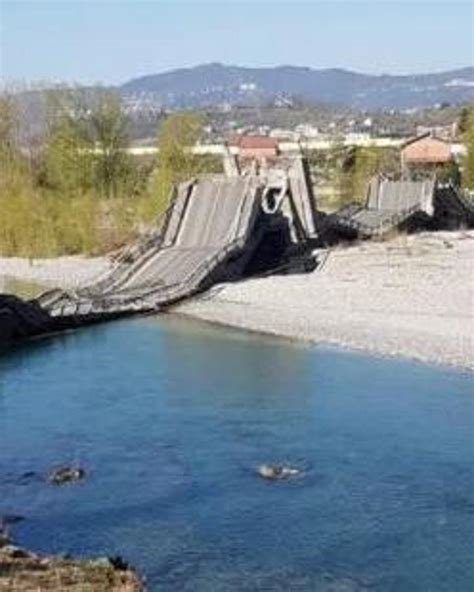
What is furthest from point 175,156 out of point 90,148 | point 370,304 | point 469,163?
point 370,304

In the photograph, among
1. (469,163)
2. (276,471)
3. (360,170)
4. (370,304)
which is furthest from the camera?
(360,170)

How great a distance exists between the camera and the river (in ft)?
60.1

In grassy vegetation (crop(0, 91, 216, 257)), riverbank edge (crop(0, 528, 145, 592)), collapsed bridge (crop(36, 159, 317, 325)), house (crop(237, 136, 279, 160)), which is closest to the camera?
riverbank edge (crop(0, 528, 145, 592))

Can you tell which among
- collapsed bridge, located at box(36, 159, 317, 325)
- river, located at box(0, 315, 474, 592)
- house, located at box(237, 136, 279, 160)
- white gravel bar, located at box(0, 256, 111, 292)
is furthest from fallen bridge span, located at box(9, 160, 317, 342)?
house, located at box(237, 136, 279, 160)

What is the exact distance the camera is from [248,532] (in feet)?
64.2

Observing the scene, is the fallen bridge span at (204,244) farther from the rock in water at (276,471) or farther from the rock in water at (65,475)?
the rock in water at (276,471)

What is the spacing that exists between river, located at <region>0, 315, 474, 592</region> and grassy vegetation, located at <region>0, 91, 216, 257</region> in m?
24.5

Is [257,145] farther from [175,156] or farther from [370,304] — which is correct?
[370,304]

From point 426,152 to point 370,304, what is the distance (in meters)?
Result: 66.1

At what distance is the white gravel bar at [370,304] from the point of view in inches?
1340

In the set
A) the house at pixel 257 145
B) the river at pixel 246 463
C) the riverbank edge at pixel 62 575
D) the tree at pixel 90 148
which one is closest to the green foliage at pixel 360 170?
the tree at pixel 90 148

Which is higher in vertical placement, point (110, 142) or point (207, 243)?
point (110, 142)

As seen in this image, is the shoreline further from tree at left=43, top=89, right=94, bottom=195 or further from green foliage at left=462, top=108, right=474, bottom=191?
green foliage at left=462, top=108, right=474, bottom=191

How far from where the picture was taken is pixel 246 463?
2319cm
